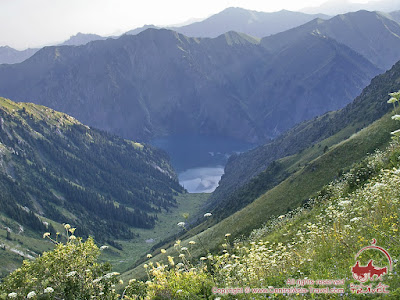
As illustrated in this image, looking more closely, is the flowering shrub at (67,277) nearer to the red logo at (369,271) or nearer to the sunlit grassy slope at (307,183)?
the red logo at (369,271)

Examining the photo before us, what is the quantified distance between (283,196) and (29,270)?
43.7m

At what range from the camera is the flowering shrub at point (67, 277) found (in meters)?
13.0

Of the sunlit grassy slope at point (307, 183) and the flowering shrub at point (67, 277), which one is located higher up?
the sunlit grassy slope at point (307, 183)

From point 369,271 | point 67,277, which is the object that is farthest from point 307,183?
point 67,277

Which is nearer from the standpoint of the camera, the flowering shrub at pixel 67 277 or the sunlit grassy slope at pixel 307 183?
the flowering shrub at pixel 67 277

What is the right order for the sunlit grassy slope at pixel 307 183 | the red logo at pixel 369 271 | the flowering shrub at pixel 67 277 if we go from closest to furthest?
1. the red logo at pixel 369 271
2. the flowering shrub at pixel 67 277
3. the sunlit grassy slope at pixel 307 183

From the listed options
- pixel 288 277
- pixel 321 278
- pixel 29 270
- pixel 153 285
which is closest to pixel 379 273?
pixel 321 278

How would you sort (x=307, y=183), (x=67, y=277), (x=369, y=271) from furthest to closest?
(x=307, y=183) < (x=67, y=277) < (x=369, y=271)

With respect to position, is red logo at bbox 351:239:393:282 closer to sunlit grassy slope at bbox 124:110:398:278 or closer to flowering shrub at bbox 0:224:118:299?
flowering shrub at bbox 0:224:118:299

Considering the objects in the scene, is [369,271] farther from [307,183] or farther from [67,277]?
[307,183]

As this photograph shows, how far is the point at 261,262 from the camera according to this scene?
504 inches

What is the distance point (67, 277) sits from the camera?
43.9 ft

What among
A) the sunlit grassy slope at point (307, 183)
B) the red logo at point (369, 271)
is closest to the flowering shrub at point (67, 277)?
the red logo at point (369, 271)

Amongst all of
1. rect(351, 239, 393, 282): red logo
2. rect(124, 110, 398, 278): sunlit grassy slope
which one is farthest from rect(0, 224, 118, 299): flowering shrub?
rect(124, 110, 398, 278): sunlit grassy slope
